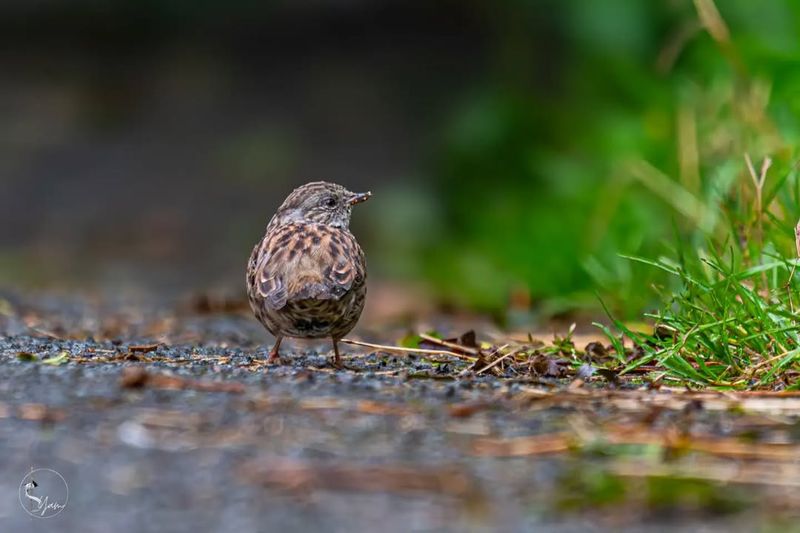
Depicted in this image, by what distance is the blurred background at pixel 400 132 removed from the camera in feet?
28.2

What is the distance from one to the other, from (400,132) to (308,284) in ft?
30.5

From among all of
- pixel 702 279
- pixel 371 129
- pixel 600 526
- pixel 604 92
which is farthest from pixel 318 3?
pixel 600 526

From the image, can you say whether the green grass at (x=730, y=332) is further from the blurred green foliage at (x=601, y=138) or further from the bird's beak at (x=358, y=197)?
the bird's beak at (x=358, y=197)

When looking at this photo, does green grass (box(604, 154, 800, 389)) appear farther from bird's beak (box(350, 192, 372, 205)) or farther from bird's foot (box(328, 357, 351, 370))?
bird's beak (box(350, 192, 372, 205))

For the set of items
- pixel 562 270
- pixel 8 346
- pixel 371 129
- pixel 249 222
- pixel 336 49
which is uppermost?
pixel 336 49

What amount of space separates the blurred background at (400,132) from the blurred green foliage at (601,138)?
24 mm

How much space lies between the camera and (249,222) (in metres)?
13.1

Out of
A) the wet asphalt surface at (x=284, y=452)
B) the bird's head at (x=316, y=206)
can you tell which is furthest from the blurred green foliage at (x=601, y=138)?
the wet asphalt surface at (x=284, y=452)

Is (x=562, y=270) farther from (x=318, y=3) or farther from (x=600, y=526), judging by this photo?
(x=318, y=3)

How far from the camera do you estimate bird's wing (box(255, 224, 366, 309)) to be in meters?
5.50

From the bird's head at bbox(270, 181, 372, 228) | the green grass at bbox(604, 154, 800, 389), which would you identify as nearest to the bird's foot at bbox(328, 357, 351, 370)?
the green grass at bbox(604, 154, 800, 389)

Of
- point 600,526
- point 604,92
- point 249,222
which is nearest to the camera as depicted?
point 600,526

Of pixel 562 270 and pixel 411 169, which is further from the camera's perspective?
pixel 411 169

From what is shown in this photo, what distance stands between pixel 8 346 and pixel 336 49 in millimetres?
10186
